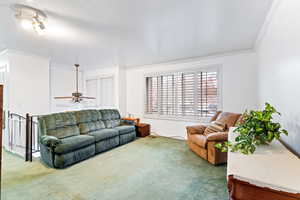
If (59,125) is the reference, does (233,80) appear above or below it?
above

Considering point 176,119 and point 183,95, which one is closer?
point 183,95

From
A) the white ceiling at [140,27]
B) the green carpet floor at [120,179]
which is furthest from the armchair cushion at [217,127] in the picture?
the white ceiling at [140,27]

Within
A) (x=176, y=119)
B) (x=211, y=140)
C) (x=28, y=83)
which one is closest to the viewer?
(x=211, y=140)

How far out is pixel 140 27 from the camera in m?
2.56

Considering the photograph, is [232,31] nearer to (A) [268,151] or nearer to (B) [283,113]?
(B) [283,113]

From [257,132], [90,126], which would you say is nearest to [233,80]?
[257,132]

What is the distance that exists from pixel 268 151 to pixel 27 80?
202 inches

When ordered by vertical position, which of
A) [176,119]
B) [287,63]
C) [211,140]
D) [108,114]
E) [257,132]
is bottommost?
[211,140]

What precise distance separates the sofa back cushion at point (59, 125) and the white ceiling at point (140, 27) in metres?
1.62

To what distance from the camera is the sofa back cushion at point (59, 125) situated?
3.12 m

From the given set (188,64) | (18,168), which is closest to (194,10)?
(188,64)

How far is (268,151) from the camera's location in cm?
125

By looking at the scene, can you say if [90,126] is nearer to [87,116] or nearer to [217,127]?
[87,116]

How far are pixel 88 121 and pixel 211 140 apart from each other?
2976 mm
